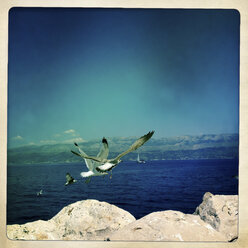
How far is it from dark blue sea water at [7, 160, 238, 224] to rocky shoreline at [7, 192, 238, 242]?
50 millimetres

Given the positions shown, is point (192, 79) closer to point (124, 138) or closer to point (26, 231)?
point (124, 138)

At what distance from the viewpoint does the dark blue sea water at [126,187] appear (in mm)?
2420

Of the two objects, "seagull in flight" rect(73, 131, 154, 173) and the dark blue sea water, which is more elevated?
"seagull in flight" rect(73, 131, 154, 173)

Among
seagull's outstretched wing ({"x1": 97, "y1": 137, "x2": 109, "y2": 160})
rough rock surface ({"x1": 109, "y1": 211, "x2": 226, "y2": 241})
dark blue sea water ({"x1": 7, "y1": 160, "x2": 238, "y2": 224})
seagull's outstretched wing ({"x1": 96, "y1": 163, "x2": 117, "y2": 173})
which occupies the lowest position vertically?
rough rock surface ({"x1": 109, "y1": 211, "x2": 226, "y2": 241})

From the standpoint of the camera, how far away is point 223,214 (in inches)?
93.1

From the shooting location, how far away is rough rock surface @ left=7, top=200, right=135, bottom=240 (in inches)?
93.9

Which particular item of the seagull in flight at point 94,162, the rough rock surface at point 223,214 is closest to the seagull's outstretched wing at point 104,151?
the seagull in flight at point 94,162

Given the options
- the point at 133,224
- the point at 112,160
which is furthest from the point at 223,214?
the point at 112,160

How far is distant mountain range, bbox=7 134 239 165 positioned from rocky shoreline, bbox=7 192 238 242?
0.32m

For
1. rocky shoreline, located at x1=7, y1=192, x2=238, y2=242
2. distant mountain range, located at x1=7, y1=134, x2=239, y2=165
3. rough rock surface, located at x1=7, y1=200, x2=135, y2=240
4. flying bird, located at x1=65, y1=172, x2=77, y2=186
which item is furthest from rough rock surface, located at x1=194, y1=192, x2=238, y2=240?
flying bird, located at x1=65, y1=172, x2=77, y2=186

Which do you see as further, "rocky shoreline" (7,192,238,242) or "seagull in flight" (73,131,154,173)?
"seagull in flight" (73,131,154,173)

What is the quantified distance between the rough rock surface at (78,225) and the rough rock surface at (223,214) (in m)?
0.55

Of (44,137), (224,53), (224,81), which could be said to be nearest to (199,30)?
(224,53)

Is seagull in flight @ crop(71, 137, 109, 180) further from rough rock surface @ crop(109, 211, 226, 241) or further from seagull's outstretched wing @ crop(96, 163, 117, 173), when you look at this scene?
rough rock surface @ crop(109, 211, 226, 241)
